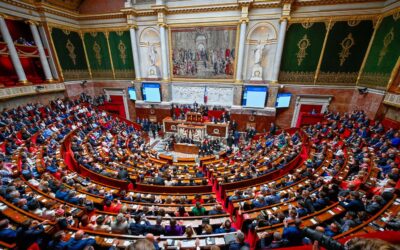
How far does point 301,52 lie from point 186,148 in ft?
41.3

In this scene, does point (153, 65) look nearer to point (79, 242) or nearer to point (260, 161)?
point (260, 161)

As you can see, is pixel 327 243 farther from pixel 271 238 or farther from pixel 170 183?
pixel 170 183

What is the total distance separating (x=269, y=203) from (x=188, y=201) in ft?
9.32

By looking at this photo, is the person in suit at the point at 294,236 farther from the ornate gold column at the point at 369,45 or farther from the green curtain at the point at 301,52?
the ornate gold column at the point at 369,45

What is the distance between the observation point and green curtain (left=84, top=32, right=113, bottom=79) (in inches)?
720

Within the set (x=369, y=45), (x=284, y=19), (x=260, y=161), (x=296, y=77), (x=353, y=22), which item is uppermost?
(x=284, y=19)

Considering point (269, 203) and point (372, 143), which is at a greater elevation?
point (372, 143)

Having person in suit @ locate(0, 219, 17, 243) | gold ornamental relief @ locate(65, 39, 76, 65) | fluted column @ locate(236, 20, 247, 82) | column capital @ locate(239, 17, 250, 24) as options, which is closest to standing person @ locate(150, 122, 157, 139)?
fluted column @ locate(236, 20, 247, 82)

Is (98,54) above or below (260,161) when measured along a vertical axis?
above

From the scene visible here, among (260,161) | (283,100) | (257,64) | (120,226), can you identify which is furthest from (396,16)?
(120,226)

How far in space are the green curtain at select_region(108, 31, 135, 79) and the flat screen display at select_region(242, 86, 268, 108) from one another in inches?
475

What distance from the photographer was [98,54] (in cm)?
1875

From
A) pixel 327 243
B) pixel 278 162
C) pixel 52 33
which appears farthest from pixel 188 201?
pixel 52 33

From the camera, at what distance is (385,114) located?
1063 centimetres
